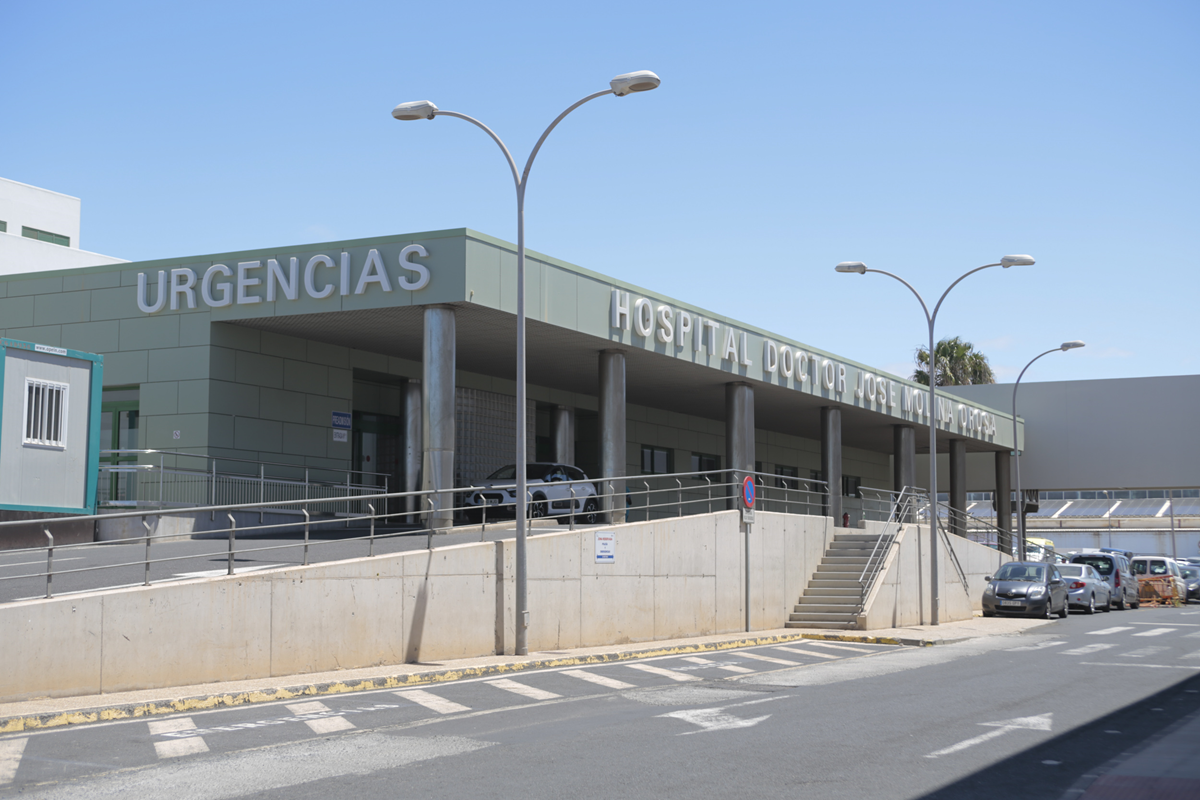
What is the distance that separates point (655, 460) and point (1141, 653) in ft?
76.8

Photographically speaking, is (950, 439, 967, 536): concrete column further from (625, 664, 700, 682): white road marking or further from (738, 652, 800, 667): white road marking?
(625, 664, 700, 682): white road marking

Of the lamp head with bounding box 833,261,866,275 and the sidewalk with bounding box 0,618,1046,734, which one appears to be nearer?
the sidewalk with bounding box 0,618,1046,734

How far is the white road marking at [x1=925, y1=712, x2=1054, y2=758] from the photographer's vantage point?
997cm

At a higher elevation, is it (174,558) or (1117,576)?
(174,558)

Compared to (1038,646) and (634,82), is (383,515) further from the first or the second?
(1038,646)

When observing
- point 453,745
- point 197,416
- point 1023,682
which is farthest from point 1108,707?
point 197,416

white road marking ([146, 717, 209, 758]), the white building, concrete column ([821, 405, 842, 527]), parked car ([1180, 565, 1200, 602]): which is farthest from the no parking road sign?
the white building

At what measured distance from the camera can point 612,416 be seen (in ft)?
94.2

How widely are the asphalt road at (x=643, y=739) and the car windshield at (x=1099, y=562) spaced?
22063 millimetres

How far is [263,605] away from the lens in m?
14.7

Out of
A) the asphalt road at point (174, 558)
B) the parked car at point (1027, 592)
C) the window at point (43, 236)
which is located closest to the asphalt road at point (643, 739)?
the asphalt road at point (174, 558)

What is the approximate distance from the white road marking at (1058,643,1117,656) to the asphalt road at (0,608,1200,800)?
3698 mm

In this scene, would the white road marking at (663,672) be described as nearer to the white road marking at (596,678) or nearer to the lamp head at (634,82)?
the white road marking at (596,678)

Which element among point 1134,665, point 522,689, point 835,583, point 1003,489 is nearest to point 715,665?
point 522,689
